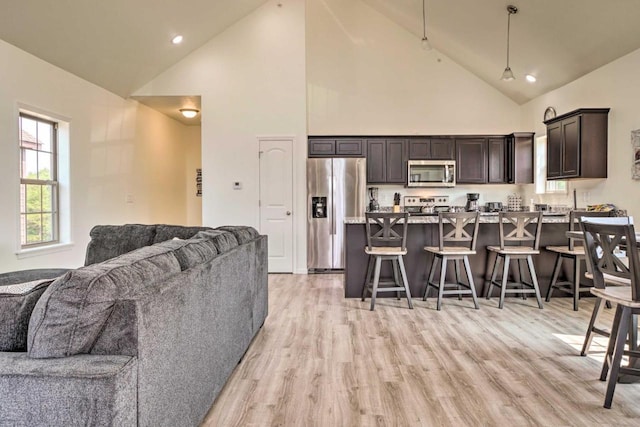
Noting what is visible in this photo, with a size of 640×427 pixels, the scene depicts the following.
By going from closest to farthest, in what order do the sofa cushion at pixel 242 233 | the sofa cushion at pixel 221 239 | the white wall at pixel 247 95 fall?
1. the sofa cushion at pixel 221 239
2. the sofa cushion at pixel 242 233
3. the white wall at pixel 247 95

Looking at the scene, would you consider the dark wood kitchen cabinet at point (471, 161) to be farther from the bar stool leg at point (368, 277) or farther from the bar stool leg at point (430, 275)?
the bar stool leg at point (368, 277)

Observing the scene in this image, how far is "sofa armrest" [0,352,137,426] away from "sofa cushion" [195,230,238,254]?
1.26 meters

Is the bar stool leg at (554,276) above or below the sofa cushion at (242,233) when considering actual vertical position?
below

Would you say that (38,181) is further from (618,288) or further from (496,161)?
(496,161)

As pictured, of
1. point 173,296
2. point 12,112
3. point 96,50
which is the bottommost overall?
point 173,296

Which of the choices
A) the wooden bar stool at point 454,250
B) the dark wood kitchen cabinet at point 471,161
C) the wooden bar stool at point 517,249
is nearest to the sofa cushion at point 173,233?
the wooden bar stool at point 454,250

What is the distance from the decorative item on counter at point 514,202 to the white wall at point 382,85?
1132 millimetres

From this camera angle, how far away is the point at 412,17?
21.0 ft

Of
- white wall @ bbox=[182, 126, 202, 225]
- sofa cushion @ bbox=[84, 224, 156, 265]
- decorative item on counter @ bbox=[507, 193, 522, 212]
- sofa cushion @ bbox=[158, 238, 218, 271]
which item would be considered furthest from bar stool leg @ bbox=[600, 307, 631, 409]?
white wall @ bbox=[182, 126, 202, 225]

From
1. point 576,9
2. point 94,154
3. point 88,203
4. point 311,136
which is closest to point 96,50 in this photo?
point 94,154

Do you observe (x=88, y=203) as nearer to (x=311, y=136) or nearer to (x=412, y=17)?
(x=311, y=136)

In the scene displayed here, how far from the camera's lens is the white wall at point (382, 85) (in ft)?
23.2

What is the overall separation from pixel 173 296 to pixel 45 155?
413 centimetres

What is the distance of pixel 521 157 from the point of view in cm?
686
